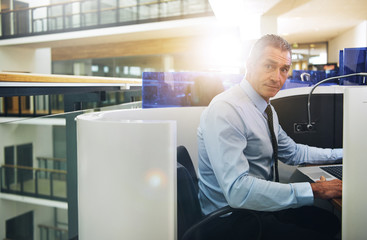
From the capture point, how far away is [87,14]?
32.4ft

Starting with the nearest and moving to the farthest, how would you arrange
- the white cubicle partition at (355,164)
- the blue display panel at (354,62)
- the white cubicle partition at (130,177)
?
the white cubicle partition at (355,164) < the white cubicle partition at (130,177) < the blue display panel at (354,62)

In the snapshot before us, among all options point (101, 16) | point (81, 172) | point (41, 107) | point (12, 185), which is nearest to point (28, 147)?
point (12, 185)

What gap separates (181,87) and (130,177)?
3.07 feet

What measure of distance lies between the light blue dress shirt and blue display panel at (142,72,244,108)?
521 mm

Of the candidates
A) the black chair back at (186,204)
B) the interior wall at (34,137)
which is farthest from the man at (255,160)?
the interior wall at (34,137)

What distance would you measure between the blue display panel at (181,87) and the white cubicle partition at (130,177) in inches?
29.1

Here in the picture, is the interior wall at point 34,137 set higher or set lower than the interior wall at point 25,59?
lower

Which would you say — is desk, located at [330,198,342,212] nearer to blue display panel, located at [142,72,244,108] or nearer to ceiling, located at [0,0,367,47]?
blue display panel, located at [142,72,244,108]

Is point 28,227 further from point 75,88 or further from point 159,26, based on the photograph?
point 75,88

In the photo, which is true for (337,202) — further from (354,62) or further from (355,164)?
(354,62)

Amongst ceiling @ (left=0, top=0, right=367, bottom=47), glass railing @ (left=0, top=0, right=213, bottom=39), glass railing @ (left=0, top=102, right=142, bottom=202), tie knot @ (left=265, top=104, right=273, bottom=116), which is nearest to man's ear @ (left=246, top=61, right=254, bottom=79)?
tie knot @ (left=265, top=104, right=273, bottom=116)

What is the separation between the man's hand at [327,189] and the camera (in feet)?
3.45

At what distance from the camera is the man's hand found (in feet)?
3.45

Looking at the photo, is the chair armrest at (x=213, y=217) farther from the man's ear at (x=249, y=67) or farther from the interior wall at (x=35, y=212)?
the interior wall at (x=35, y=212)
